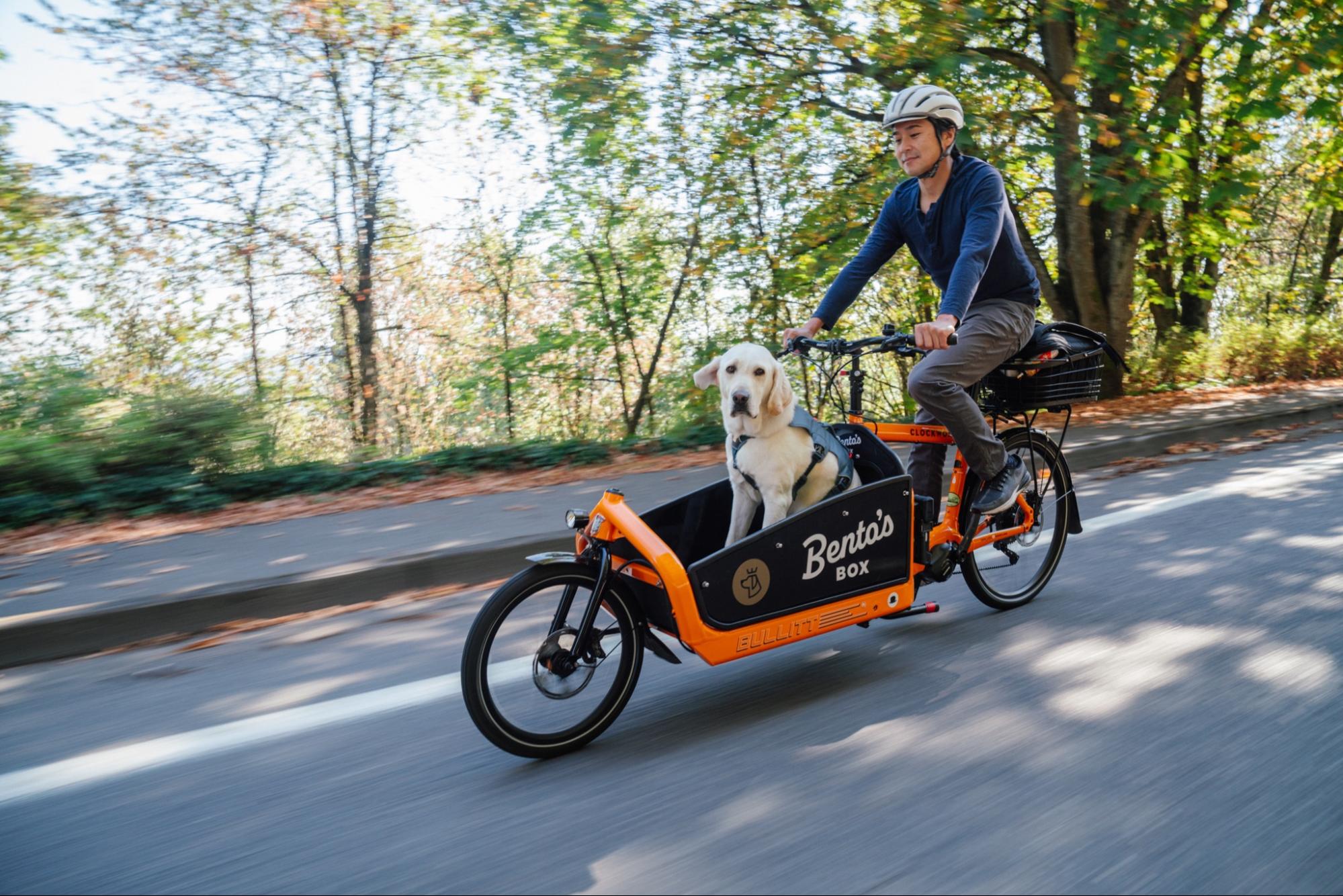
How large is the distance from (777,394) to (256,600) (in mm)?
3112

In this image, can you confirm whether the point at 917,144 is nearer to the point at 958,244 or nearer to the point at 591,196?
the point at 958,244

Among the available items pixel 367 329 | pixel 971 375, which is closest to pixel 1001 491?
pixel 971 375

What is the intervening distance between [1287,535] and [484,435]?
12.0 meters

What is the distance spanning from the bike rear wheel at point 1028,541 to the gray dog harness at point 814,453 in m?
0.85

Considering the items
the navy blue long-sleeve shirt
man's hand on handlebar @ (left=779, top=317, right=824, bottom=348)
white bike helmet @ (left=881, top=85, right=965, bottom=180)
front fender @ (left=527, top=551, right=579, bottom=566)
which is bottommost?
front fender @ (left=527, top=551, right=579, bottom=566)

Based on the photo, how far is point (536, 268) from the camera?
46.3 ft

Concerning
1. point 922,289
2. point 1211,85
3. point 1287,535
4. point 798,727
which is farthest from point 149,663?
point 1211,85

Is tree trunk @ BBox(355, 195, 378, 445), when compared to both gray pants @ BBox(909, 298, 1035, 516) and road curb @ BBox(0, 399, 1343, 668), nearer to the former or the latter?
road curb @ BBox(0, 399, 1343, 668)

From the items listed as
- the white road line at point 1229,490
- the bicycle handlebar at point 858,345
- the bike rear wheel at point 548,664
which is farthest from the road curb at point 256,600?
the white road line at point 1229,490

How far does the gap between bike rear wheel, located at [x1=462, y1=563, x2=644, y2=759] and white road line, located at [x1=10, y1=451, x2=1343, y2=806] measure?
59 millimetres

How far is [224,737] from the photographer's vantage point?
137 inches

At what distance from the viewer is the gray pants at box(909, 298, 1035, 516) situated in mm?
4090

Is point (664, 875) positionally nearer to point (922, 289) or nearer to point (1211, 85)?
point (922, 289)

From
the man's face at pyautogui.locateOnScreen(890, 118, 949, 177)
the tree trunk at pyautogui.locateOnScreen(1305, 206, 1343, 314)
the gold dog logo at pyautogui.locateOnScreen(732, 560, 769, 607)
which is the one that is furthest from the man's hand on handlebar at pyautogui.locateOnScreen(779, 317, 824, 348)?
the tree trunk at pyautogui.locateOnScreen(1305, 206, 1343, 314)
